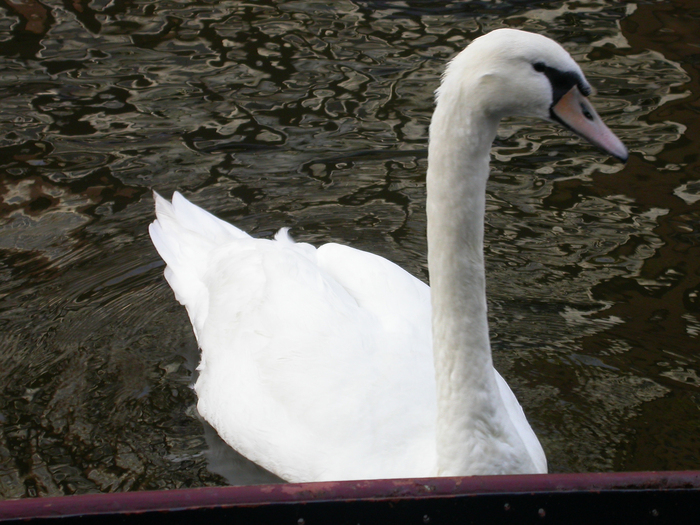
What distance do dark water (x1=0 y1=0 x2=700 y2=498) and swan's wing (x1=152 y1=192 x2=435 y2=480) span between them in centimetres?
32

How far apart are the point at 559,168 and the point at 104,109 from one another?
3.70 m

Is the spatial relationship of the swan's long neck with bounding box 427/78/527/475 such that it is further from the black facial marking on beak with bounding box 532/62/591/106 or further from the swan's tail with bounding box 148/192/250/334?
the swan's tail with bounding box 148/192/250/334

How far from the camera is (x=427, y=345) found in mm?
3703

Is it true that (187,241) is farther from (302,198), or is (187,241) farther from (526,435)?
(526,435)

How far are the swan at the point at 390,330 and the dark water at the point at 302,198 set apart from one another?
0.36 meters

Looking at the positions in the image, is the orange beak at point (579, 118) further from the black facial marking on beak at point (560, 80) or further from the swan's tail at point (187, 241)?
the swan's tail at point (187, 241)

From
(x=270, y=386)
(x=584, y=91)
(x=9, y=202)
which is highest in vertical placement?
(x=584, y=91)

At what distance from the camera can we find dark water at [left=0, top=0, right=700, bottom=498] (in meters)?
3.97

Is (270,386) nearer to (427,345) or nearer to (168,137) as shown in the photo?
(427,345)

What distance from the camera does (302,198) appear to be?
19.5 ft

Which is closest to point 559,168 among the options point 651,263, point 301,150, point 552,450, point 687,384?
point 651,263

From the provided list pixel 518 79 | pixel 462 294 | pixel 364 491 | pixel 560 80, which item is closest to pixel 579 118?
pixel 560 80

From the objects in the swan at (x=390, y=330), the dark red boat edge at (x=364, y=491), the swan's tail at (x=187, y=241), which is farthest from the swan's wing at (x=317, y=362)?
the dark red boat edge at (x=364, y=491)

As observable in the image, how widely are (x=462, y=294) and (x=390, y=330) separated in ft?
3.15
